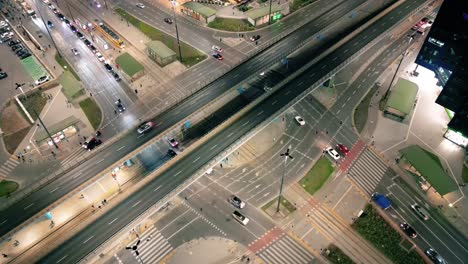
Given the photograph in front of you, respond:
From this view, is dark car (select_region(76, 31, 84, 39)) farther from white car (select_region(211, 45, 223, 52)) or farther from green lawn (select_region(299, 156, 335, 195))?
green lawn (select_region(299, 156, 335, 195))

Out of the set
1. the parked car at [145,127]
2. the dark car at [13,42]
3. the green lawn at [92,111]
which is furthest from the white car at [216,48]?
the dark car at [13,42]

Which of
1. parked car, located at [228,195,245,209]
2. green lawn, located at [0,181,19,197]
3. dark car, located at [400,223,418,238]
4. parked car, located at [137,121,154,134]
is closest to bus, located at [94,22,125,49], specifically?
parked car, located at [137,121,154,134]

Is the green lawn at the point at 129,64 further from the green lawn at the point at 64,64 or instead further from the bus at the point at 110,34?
the green lawn at the point at 64,64

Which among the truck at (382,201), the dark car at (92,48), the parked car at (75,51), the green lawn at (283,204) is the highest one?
the dark car at (92,48)

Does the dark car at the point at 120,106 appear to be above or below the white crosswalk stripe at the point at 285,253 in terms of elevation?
above

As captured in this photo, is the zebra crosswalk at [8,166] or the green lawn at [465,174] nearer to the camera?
the green lawn at [465,174]

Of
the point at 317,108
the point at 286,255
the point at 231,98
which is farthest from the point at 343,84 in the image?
the point at 286,255
